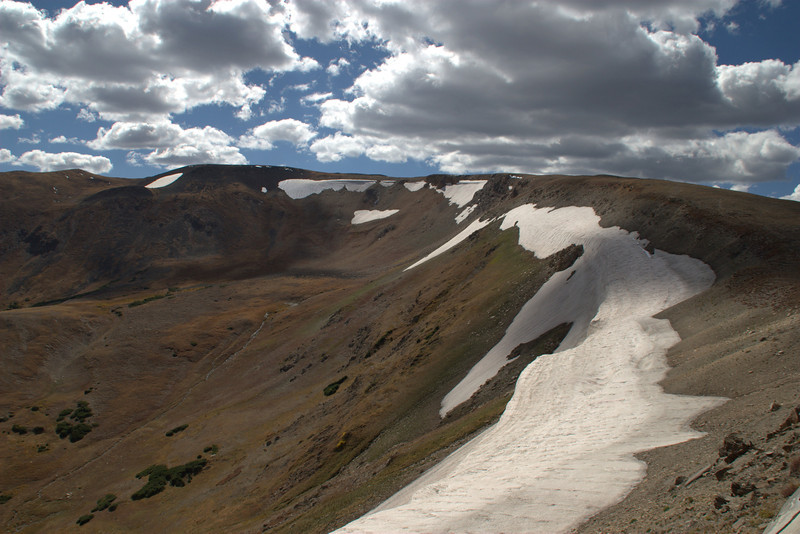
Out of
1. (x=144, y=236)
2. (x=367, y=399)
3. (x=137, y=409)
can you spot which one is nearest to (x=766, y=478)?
(x=367, y=399)

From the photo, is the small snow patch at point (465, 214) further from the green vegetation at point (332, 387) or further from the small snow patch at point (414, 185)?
the green vegetation at point (332, 387)

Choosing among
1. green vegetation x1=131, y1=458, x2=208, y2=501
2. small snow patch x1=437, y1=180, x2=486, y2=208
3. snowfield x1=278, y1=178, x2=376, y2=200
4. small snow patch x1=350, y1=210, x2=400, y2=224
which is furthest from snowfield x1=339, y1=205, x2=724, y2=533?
A: snowfield x1=278, y1=178, x2=376, y2=200

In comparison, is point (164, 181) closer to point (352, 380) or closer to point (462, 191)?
point (462, 191)

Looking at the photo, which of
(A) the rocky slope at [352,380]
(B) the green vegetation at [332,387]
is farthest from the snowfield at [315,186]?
(B) the green vegetation at [332,387]

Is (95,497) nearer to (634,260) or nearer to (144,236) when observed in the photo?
(634,260)

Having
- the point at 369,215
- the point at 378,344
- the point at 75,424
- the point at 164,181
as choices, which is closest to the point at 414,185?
the point at 369,215
